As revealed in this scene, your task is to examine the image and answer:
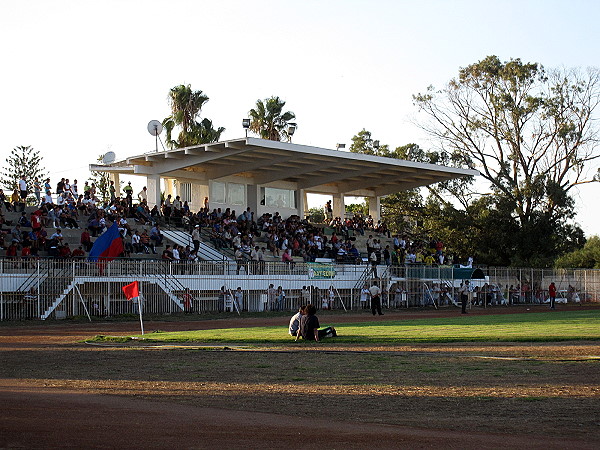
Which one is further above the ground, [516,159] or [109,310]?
[516,159]

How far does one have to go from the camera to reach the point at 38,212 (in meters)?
40.7

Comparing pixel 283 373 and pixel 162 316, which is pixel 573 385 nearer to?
pixel 283 373

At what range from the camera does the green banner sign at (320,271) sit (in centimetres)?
4497

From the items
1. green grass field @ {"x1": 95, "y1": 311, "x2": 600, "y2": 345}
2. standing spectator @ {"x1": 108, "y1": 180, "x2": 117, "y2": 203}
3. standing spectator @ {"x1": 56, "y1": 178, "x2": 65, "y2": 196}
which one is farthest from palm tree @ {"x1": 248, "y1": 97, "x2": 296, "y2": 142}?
green grass field @ {"x1": 95, "y1": 311, "x2": 600, "y2": 345}

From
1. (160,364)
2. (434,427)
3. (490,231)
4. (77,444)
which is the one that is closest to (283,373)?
(160,364)

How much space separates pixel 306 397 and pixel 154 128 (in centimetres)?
4432

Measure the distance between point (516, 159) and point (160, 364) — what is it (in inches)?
2388

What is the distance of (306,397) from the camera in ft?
43.0

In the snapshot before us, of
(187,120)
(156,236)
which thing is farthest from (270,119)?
(156,236)

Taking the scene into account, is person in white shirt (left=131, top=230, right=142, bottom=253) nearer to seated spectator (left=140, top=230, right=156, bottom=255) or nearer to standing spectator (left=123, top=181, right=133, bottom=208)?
seated spectator (left=140, top=230, right=156, bottom=255)

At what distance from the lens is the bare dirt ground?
31.5 ft

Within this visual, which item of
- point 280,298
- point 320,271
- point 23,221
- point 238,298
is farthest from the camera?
point 320,271

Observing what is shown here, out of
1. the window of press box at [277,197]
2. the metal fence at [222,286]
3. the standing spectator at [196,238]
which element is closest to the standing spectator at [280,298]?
the metal fence at [222,286]

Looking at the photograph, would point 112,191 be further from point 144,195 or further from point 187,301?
point 187,301
